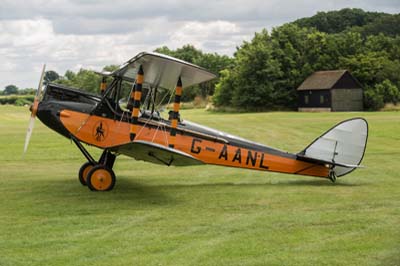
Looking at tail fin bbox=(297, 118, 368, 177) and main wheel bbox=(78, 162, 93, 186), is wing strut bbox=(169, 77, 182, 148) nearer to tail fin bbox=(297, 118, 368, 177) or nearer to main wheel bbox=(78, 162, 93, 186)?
main wheel bbox=(78, 162, 93, 186)

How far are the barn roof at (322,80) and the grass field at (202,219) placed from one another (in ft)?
177

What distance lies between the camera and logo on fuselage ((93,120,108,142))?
38.4 feet

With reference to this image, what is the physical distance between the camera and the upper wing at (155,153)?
10117mm

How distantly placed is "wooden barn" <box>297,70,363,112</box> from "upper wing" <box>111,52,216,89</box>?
57.2 metres

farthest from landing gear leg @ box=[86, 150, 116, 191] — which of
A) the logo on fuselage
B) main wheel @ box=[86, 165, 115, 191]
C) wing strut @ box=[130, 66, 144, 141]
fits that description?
wing strut @ box=[130, 66, 144, 141]

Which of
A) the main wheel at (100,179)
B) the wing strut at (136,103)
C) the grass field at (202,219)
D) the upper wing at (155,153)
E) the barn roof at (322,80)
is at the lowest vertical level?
the grass field at (202,219)

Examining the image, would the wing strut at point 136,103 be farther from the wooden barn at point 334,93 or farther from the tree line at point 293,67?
the wooden barn at point 334,93

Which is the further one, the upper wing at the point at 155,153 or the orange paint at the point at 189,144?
the orange paint at the point at 189,144

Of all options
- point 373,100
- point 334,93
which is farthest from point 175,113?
point 373,100

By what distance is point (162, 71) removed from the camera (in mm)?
11414

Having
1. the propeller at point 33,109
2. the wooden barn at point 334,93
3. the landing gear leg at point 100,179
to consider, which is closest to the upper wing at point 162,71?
the propeller at point 33,109

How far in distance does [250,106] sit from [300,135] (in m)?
42.9

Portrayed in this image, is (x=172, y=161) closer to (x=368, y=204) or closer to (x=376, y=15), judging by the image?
(x=368, y=204)

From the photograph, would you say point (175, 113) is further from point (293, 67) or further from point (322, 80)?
point (293, 67)
